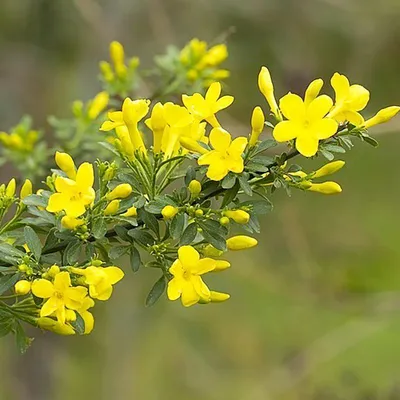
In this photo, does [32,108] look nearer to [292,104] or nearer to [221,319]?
[221,319]

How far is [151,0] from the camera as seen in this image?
6.88 ft

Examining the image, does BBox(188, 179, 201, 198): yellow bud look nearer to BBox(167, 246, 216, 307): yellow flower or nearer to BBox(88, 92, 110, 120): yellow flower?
BBox(167, 246, 216, 307): yellow flower

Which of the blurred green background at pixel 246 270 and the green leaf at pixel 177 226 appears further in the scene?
the blurred green background at pixel 246 270

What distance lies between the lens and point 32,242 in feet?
1.98

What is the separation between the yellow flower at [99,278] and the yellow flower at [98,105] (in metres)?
0.62

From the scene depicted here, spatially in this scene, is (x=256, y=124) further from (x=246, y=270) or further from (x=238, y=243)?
(x=246, y=270)

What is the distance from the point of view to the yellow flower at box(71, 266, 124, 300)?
0.56 metres

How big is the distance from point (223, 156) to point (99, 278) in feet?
0.50

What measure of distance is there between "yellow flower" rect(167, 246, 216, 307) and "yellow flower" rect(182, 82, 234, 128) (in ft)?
0.42

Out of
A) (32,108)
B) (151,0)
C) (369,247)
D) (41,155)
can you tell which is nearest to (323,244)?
(369,247)

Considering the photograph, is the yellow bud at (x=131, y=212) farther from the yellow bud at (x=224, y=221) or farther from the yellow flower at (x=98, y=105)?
the yellow flower at (x=98, y=105)

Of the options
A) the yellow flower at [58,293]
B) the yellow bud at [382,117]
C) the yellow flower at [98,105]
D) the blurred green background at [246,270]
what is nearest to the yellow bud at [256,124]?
the yellow bud at [382,117]

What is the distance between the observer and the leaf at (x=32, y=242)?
600 millimetres

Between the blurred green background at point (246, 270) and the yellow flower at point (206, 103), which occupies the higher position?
the yellow flower at point (206, 103)
